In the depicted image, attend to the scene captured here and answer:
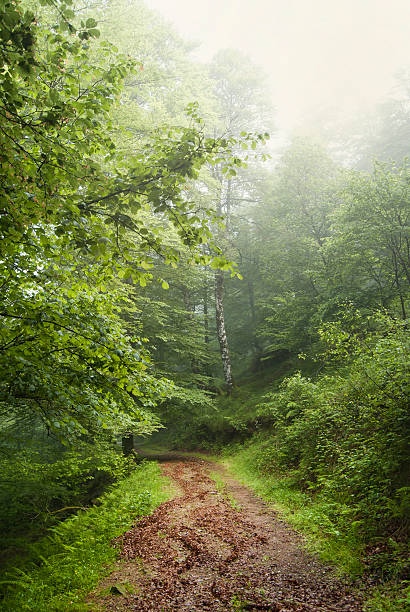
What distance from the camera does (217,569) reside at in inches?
175

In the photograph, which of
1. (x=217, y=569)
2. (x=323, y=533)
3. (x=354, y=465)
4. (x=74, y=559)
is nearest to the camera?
(x=217, y=569)

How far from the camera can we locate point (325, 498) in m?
6.20

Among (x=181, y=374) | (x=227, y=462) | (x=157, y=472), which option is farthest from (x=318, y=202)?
(x=157, y=472)

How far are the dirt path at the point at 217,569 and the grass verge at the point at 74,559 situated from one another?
25 cm

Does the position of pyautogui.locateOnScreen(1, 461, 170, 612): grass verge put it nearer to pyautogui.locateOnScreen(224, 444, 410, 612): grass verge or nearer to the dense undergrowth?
pyautogui.locateOnScreen(224, 444, 410, 612): grass verge

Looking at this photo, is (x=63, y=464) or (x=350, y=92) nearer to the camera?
(x=63, y=464)

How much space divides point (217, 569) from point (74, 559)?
2270 millimetres

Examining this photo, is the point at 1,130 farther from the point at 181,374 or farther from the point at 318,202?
the point at 318,202

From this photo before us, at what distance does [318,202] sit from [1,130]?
1783 cm

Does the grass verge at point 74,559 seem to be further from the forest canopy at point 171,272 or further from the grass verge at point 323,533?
the grass verge at point 323,533

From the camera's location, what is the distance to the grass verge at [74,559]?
13.3ft

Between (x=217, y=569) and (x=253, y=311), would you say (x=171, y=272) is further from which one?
(x=217, y=569)

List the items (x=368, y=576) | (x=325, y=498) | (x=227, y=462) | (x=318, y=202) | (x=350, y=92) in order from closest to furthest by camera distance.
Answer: (x=368, y=576) < (x=325, y=498) < (x=227, y=462) < (x=318, y=202) < (x=350, y=92)

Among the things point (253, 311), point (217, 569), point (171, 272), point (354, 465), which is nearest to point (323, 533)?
point (354, 465)
